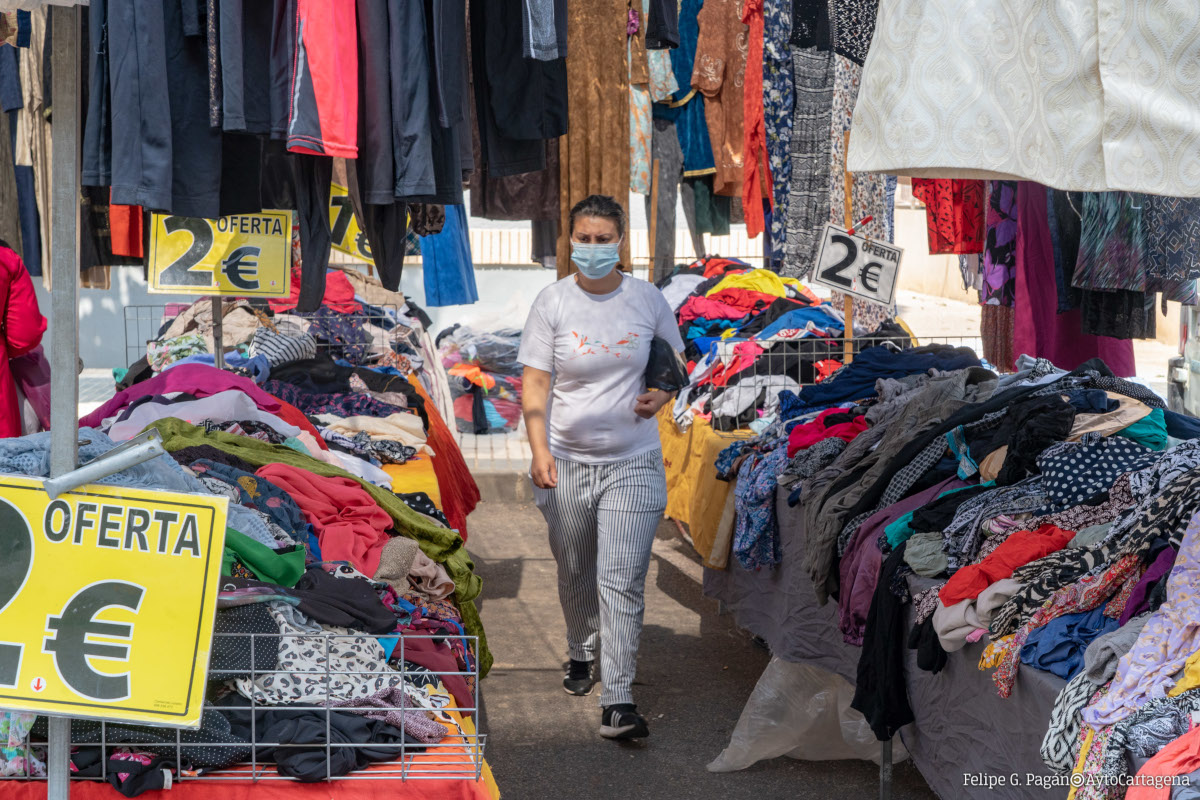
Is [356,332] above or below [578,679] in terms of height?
above

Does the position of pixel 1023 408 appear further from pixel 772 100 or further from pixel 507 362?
pixel 507 362

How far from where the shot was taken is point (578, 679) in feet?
17.7

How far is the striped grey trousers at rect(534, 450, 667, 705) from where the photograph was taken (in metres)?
4.87

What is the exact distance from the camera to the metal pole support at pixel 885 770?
4129 millimetres

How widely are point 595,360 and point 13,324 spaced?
10.5 ft

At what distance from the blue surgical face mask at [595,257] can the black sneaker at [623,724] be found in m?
1.72

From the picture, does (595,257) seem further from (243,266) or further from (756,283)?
(756,283)

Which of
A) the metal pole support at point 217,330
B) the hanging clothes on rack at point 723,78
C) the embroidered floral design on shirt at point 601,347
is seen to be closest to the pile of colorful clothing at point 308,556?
the metal pole support at point 217,330

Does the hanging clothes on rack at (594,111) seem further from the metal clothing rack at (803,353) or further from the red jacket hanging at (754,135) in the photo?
the red jacket hanging at (754,135)

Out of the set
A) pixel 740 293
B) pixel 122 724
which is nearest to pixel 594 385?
pixel 122 724

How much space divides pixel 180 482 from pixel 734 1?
5.85 m

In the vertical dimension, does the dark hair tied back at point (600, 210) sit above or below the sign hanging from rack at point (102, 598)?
above

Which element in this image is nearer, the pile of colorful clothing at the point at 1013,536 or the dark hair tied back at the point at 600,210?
the pile of colorful clothing at the point at 1013,536

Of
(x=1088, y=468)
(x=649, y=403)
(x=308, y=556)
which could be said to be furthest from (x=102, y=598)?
(x=649, y=403)
